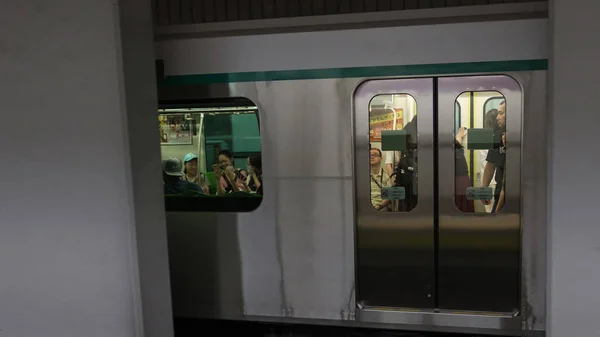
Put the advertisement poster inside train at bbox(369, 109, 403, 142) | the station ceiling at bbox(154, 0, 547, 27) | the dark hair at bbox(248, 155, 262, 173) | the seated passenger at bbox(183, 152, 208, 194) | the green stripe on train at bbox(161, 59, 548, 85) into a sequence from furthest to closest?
the station ceiling at bbox(154, 0, 547, 27), the seated passenger at bbox(183, 152, 208, 194), the dark hair at bbox(248, 155, 262, 173), the advertisement poster inside train at bbox(369, 109, 403, 142), the green stripe on train at bbox(161, 59, 548, 85)

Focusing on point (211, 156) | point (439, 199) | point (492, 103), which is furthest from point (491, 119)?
point (211, 156)

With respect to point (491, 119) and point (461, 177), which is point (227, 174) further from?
point (491, 119)

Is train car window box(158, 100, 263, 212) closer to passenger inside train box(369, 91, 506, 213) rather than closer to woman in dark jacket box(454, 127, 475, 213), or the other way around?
passenger inside train box(369, 91, 506, 213)

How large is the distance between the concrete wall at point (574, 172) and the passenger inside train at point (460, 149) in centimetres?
69

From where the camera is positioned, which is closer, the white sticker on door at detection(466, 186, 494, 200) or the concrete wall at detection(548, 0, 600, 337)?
the concrete wall at detection(548, 0, 600, 337)

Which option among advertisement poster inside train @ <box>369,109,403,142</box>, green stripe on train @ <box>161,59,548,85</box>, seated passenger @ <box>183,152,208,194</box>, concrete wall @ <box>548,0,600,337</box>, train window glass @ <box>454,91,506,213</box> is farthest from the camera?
seated passenger @ <box>183,152,208,194</box>

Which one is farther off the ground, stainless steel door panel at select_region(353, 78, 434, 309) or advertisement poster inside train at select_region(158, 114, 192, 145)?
advertisement poster inside train at select_region(158, 114, 192, 145)

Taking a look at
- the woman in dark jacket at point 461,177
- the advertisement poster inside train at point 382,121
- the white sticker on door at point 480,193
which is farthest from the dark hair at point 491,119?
the advertisement poster inside train at point 382,121

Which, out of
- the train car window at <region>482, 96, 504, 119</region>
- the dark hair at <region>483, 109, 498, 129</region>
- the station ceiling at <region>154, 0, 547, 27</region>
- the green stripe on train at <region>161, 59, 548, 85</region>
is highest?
the station ceiling at <region>154, 0, 547, 27</region>

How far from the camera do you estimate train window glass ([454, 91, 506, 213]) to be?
2.79 m

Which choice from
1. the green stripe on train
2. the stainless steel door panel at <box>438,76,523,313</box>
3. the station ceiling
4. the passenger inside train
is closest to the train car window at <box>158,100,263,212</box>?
the green stripe on train

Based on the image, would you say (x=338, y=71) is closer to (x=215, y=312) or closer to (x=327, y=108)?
(x=327, y=108)

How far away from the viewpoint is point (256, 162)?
10.3ft

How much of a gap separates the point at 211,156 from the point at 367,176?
1017 mm
